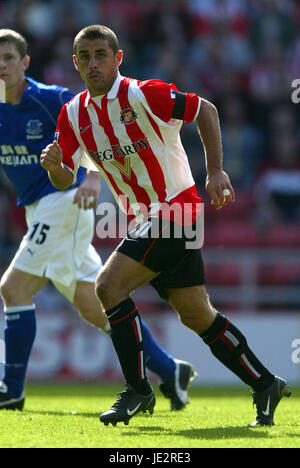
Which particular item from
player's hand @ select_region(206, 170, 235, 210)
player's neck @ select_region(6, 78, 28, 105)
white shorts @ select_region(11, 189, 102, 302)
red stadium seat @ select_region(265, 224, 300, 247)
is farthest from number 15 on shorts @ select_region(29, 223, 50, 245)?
red stadium seat @ select_region(265, 224, 300, 247)

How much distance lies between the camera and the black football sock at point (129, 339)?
194 inches

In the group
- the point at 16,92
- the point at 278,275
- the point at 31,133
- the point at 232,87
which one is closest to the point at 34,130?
the point at 31,133

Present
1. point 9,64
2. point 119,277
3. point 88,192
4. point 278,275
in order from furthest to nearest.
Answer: point 278,275 < point 9,64 < point 88,192 < point 119,277

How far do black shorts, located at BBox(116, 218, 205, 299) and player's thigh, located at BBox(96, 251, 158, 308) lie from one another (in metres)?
0.04

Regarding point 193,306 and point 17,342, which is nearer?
point 193,306

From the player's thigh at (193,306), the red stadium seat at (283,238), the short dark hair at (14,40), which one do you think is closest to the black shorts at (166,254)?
the player's thigh at (193,306)

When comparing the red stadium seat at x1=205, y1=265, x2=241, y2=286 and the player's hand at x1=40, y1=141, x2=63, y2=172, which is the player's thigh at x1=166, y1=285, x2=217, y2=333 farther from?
the red stadium seat at x1=205, y1=265, x2=241, y2=286

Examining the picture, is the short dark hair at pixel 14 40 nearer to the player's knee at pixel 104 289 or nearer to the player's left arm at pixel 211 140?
the player's left arm at pixel 211 140

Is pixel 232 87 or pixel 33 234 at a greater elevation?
pixel 232 87

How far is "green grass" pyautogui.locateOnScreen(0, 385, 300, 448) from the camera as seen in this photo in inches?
169

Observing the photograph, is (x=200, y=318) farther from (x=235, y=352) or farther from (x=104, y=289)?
(x=104, y=289)

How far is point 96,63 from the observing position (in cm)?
491

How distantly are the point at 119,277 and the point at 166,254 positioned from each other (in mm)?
295
